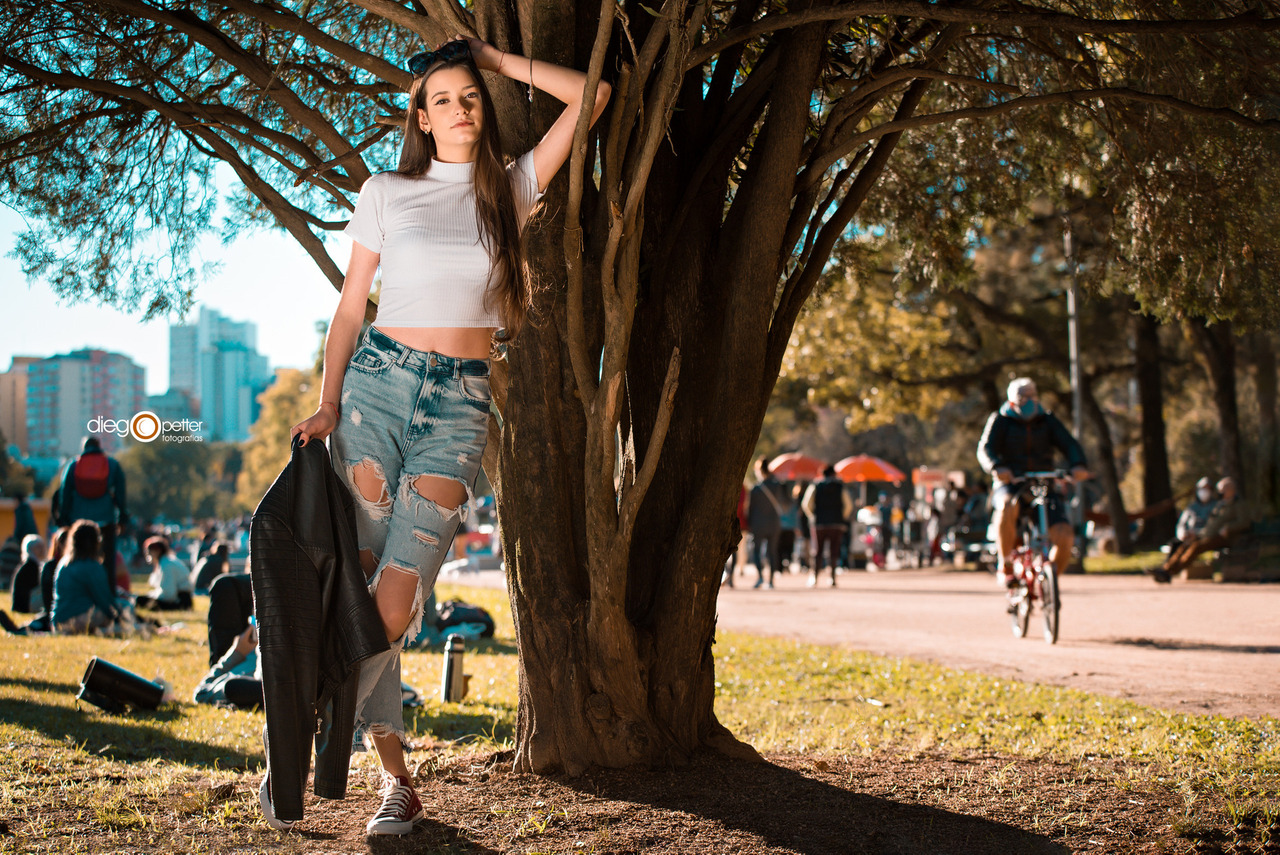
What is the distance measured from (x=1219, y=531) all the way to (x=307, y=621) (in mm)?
16249

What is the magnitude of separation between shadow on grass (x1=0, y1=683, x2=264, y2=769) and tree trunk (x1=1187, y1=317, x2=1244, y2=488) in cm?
1973

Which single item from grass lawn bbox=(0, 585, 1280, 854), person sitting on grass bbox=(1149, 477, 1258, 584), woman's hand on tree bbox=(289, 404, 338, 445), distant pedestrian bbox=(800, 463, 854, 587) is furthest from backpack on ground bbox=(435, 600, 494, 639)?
person sitting on grass bbox=(1149, 477, 1258, 584)

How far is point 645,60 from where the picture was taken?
11.1 ft

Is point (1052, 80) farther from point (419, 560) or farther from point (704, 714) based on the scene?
point (419, 560)

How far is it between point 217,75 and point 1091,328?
2385 cm

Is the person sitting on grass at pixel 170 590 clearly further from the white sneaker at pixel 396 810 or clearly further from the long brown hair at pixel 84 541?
the white sneaker at pixel 396 810

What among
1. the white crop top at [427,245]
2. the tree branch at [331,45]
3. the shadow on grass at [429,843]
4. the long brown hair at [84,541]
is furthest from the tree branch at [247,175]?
the long brown hair at [84,541]

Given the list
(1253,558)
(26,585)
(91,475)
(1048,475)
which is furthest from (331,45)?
(1253,558)

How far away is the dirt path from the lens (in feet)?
22.9

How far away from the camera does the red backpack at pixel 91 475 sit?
36.7 feet

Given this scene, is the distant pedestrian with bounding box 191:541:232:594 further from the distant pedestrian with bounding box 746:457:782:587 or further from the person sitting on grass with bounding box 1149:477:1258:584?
the person sitting on grass with bounding box 1149:477:1258:584

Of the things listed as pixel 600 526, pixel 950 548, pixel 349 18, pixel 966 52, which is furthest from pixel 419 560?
pixel 950 548

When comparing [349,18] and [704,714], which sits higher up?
[349,18]

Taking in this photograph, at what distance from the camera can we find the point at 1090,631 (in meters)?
10.2
